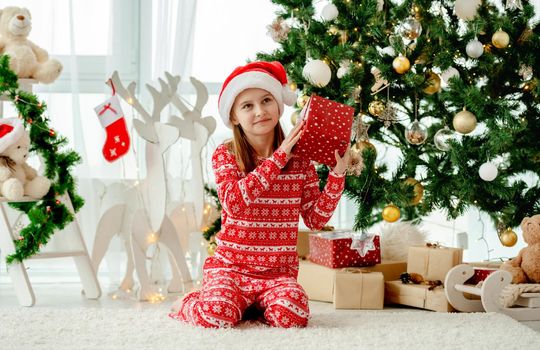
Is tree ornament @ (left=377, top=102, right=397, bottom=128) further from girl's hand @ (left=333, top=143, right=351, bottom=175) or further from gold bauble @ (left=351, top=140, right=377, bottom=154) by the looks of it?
girl's hand @ (left=333, top=143, right=351, bottom=175)

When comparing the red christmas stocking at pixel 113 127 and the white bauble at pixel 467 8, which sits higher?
the white bauble at pixel 467 8

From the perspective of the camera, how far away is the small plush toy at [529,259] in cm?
235

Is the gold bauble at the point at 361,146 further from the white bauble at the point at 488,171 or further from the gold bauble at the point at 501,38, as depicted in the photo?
the gold bauble at the point at 501,38

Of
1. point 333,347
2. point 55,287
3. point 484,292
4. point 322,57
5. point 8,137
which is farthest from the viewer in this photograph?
point 55,287

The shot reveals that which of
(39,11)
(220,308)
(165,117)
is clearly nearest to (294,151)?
(220,308)

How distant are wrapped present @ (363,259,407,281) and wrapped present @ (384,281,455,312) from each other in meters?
0.10

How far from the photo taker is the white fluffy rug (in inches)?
69.7

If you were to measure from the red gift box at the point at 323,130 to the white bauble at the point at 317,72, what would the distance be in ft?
1.23

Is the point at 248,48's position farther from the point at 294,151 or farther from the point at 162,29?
the point at 294,151

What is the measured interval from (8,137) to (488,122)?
154 centimetres

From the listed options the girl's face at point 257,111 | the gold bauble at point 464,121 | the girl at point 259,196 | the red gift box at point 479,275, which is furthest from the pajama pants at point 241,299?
the gold bauble at point 464,121

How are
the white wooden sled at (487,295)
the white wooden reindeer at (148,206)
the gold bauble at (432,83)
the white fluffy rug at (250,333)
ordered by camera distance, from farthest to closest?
the white wooden reindeer at (148,206)
the gold bauble at (432,83)
the white wooden sled at (487,295)
the white fluffy rug at (250,333)

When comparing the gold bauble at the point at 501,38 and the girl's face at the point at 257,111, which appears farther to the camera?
the gold bauble at the point at 501,38

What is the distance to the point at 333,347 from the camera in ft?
5.71
